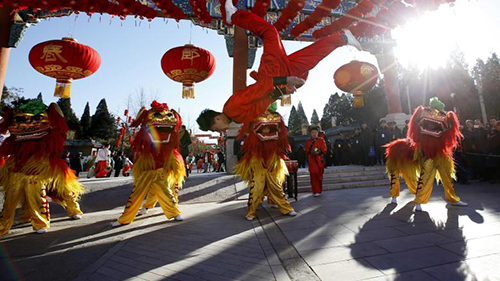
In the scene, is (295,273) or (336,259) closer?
(295,273)

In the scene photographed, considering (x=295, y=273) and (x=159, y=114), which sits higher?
(x=159, y=114)

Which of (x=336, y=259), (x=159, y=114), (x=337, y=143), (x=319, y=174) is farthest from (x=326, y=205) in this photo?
(x=337, y=143)

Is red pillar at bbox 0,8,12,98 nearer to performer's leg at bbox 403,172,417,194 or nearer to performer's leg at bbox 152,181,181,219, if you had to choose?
performer's leg at bbox 152,181,181,219

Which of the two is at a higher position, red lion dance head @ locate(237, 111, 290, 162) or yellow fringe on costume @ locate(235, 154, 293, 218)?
red lion dance head @ locate(237, 111, 290, 162)

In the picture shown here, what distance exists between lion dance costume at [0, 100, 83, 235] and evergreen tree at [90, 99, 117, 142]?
34.6 metres

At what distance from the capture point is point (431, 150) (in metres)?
4.16

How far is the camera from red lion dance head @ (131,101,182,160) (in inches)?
161

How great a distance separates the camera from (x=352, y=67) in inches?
197

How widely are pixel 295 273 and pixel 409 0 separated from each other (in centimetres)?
406

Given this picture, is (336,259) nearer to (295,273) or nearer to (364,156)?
(295,273)

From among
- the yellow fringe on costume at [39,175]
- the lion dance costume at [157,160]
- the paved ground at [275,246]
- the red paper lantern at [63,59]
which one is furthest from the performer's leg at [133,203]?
the red paper lantern at [63,59]

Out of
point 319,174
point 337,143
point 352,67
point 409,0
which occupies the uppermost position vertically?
point 409,0

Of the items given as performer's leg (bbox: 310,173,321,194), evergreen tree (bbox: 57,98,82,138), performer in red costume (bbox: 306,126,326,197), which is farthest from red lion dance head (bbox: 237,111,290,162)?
evergreen tree (bbox: 57,98,82,138)

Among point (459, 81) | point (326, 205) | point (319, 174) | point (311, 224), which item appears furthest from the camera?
point (459, 81)
